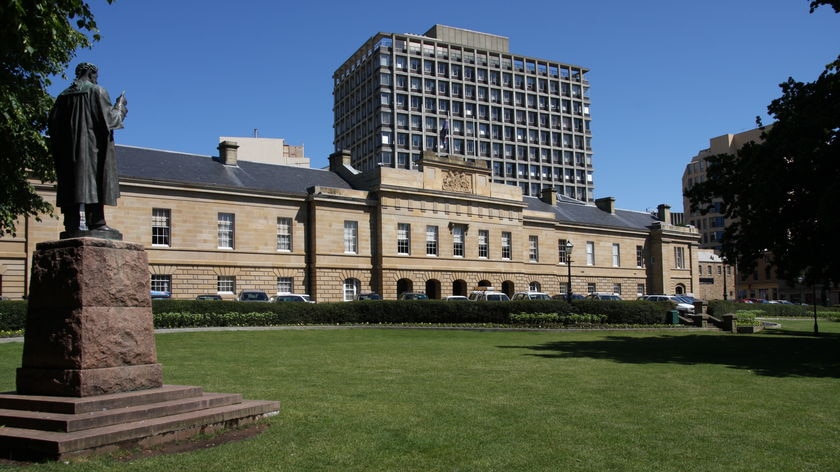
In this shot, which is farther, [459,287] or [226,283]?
[459,287]

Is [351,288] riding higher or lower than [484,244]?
lower

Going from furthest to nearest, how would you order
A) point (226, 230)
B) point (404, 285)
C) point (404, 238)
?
point (404, 285) < point (404, 238) < point (226, 230)

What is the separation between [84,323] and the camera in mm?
8367

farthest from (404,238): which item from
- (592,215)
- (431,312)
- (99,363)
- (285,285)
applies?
(99,363)

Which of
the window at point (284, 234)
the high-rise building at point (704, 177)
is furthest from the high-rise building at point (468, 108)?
the window at point (284, 234)

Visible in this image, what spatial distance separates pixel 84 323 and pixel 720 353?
1913 centimetres

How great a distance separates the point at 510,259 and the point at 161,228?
27945 millimetres

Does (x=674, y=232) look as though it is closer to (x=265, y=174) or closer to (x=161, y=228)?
(x=265, y=174)

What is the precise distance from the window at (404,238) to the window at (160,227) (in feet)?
53.9

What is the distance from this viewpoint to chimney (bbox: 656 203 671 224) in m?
74.4

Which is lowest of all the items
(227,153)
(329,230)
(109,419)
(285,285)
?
(109,419)

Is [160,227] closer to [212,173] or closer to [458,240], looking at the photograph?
[212,173]

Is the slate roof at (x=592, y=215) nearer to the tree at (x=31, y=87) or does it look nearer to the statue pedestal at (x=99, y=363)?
the tree at (x=31, y=87)

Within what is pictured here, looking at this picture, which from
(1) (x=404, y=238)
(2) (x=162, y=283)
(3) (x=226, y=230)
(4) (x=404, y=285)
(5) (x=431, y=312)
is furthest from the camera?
(4) (x=404, y=285)
